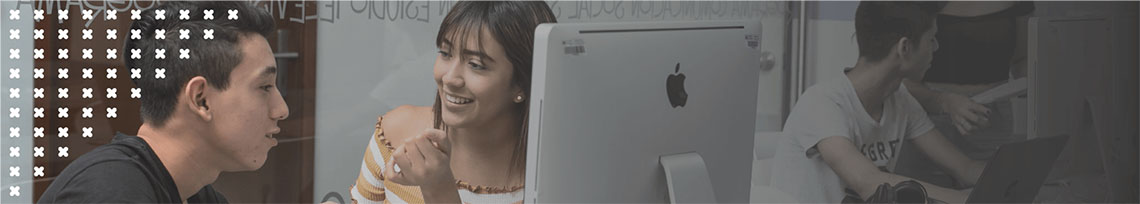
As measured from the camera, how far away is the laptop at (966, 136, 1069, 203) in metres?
3.05

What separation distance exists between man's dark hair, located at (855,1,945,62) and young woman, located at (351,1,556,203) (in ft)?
3.48

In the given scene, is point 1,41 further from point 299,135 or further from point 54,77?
point 299,135

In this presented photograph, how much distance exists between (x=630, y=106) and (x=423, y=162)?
0.88 m

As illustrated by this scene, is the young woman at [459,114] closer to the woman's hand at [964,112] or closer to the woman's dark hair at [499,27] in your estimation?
the woman's dark hair at [499,27]

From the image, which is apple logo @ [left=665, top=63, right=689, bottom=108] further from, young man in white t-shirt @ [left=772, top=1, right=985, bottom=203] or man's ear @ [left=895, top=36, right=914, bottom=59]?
man's ear @ [left=895, top=36, right=914, bottom=59]

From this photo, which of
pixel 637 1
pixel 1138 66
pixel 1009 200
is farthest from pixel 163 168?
pixel 1138 66

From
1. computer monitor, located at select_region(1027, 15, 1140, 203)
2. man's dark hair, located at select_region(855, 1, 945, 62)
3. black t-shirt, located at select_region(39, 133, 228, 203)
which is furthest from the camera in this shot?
computer monitor, located at select_region(1027, 15, 1140, 203)

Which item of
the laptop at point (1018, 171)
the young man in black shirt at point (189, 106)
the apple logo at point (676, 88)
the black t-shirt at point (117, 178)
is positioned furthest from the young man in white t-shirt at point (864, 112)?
the black t-shirt at point (117, 178)

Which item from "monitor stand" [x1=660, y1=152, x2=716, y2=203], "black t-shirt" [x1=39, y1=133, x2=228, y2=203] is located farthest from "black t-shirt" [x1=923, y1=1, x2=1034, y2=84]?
"black t-shirt" [x1=39, y1=133, x2=228, y2=203]

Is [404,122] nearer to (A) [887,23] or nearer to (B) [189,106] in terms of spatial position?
(B) [189,106]

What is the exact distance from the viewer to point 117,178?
172 cm

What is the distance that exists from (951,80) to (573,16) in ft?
3.90

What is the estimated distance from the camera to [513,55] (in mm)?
2256

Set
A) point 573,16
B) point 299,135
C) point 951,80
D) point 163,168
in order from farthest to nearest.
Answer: point 951,80 → point 573,16 → point 299,135 → point 163,168
